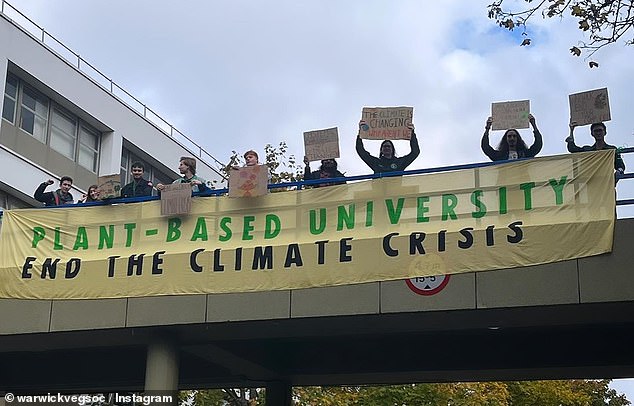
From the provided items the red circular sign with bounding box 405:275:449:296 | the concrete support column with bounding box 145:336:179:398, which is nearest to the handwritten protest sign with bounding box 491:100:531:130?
the red circular sign with bounding box 405:275:449:296

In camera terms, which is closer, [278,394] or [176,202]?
[176,202]

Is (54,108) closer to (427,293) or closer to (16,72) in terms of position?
(16,72)

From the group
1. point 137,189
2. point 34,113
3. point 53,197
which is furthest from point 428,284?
point 34,113

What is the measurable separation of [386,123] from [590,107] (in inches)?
94.3

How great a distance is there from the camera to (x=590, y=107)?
10984mm

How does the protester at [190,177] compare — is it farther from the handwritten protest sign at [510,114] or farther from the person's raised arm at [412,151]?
the handwritten protest sign at [510,114]

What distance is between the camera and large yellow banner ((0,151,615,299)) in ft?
35.2

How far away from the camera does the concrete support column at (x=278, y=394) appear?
16.4 m

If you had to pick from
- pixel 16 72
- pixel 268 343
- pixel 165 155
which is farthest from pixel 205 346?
pixel 165 155

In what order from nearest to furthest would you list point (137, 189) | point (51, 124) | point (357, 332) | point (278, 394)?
point (357, 332) → point (137, 189) → point (278, 394) → point (51, 124)

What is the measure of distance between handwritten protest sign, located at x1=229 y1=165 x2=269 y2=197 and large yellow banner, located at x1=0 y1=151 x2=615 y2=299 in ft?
0.44

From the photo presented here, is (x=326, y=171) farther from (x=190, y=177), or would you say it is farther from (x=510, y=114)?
(x=510, y=114)

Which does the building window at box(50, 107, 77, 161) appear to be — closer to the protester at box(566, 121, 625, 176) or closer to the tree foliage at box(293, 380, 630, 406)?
the tree foliage at box(293, 380, 630, 406)

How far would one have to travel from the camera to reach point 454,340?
47.4 ft
